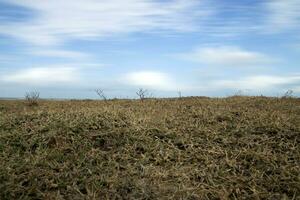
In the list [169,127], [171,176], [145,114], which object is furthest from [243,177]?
[145,114]

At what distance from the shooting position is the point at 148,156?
5.27 metres

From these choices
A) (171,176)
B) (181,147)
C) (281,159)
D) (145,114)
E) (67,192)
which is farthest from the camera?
(145,114)

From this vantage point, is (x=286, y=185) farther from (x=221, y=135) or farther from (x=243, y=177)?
(x=221, y=135)

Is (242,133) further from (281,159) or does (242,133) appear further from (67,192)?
(67,192)

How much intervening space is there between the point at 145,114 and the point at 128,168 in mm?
2238

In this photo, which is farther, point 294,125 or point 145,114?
point 145,114

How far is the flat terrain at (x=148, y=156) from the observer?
14.9 ft

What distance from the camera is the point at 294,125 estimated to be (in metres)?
6.29

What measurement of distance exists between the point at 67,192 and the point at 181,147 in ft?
5.66

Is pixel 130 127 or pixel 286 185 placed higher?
pixel 130 127

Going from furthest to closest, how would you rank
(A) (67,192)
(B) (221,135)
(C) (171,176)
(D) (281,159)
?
(B) (221,135)
(D) (281,159)
(C) (171,176)
(A) (67,192)

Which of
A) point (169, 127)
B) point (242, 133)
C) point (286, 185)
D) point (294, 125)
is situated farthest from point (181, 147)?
point (294, 125)

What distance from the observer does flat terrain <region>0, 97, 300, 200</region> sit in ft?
14.9

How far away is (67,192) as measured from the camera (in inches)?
177
